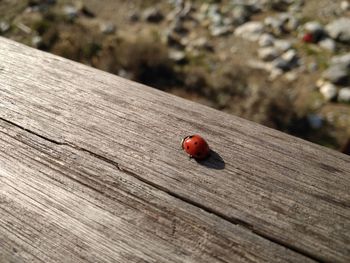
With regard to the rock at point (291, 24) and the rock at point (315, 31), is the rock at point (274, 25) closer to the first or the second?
the rock at point (291, 24)

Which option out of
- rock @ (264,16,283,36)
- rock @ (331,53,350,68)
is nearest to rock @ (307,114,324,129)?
rock @ (331,53,350,68)

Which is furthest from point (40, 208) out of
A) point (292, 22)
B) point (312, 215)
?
point (292, 22)

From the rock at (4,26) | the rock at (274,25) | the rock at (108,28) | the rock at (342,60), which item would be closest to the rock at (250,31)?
the rock at (274,25)

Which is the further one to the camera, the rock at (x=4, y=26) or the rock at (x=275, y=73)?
the rock at (x=4, y=26)

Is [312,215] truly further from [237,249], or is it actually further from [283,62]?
[283,62]

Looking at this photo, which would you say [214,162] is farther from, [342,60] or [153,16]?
[153,16]

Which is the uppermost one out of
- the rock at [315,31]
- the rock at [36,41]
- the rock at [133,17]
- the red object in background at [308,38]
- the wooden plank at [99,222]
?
the wooden plank at [99,222]

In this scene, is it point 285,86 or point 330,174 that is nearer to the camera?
point 330,174
